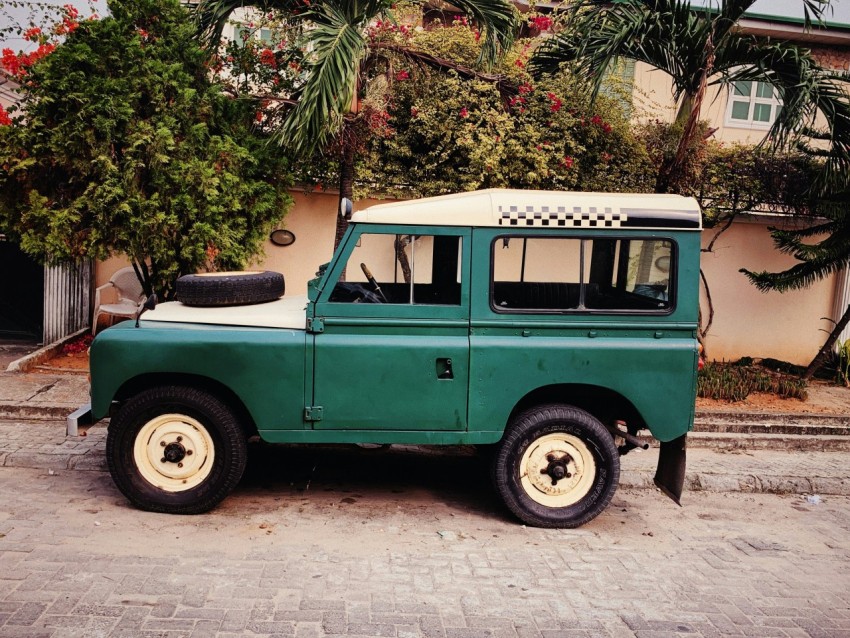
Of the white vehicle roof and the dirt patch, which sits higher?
the white vehicle roof

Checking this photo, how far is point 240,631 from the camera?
379 cm

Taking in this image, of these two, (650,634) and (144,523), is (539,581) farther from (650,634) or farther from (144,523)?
(144,523)

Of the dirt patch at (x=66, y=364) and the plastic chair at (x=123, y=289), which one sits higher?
the plastic chair at (x=123, y=289)

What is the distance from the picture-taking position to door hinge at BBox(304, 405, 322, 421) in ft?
17.1

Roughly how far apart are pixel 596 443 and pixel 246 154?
526 cm

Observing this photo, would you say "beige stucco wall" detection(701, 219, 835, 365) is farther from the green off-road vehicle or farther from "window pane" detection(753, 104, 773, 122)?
the green off-road vehicle

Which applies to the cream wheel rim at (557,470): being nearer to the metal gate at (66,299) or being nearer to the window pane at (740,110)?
the metal gate at (66,299)

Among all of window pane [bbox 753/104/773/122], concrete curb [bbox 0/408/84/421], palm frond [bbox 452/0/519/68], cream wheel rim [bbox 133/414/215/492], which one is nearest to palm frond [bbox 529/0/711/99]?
palm frond [bbox 452/0/519/68]

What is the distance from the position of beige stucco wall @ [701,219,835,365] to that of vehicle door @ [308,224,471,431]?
269 inches

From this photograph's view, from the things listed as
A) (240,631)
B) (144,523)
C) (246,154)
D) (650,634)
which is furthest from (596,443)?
(246,154)

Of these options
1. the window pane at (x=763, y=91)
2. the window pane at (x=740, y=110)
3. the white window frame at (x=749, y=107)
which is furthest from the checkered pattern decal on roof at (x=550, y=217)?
the window pane at (x=763, y=91)

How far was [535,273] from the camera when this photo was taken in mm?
5477

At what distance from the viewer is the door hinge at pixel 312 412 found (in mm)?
5223

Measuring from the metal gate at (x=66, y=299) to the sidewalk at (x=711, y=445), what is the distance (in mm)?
1264
